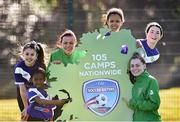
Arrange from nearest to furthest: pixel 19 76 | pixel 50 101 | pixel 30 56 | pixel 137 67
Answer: pixel 137 67, pixel 50 101, pixel 30 56, pixel 19 76

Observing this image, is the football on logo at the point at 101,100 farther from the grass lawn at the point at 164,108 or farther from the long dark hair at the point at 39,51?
the grass lawn at the point at 164,108

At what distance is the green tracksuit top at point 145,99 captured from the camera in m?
6.47

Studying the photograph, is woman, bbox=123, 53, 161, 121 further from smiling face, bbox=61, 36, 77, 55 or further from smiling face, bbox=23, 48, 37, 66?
smiling face, bbox=23, 48, 37, 66

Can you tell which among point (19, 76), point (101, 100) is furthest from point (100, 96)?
point (19, 76)

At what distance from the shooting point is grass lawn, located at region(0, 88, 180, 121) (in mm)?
10281

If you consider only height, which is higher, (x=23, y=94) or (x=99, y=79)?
(x=99, y=79)

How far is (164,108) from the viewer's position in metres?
11.1

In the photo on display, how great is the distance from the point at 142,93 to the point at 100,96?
17.3 inches

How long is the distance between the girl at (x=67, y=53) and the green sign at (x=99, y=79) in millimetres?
58

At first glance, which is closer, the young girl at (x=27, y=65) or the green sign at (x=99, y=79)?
the green sign at (x=99, y=79)

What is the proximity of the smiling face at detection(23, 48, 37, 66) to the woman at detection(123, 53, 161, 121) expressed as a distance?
109 cm

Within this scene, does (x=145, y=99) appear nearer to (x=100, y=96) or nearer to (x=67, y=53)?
(x=100, y=96)

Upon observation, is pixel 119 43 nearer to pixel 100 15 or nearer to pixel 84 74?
pixel 84 74

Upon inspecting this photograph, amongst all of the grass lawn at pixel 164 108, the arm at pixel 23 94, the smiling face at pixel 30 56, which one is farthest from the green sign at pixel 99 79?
the grass lawn at pixel 164 108
